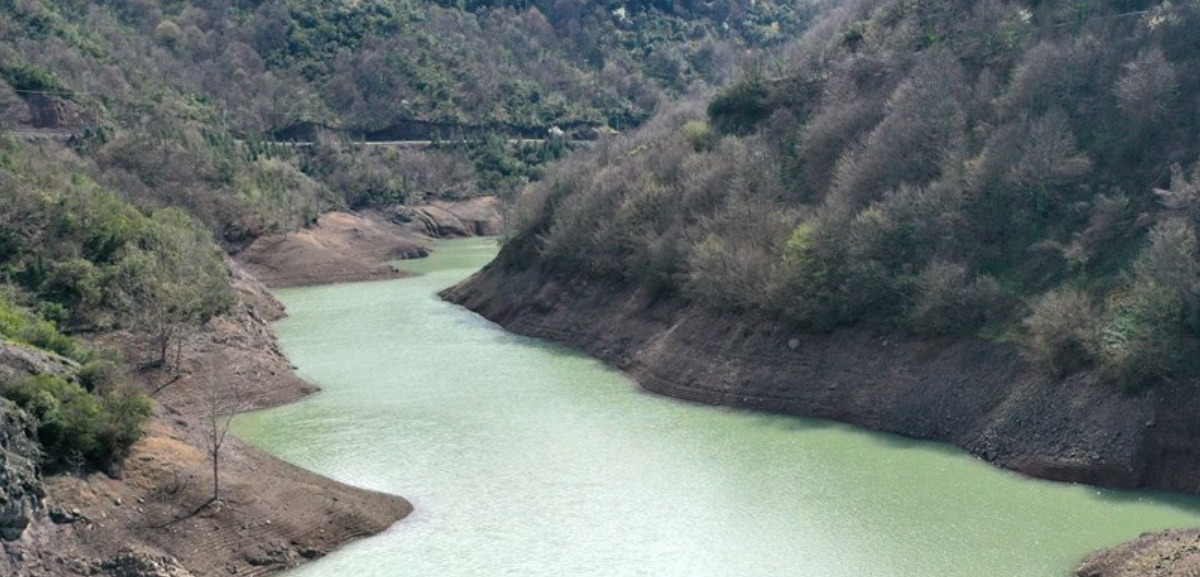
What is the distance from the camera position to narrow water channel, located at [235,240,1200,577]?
31.3 metres

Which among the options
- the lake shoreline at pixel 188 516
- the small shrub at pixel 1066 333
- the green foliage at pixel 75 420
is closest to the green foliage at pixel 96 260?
the lake shoreline at pixel 188 516

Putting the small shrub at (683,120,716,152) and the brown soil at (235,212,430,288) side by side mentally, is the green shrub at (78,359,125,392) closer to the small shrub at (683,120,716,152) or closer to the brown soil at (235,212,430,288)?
the small shrub at (683,120,716,152)

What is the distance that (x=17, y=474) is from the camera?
2852 cm

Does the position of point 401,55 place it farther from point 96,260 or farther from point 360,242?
point 96,260

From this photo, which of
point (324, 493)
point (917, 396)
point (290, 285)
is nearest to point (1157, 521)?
point (917, 396)

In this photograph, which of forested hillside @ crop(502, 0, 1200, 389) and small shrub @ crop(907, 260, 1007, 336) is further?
small shrub @ crop(907, 260, 1007, 336)

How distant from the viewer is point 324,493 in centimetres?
3409

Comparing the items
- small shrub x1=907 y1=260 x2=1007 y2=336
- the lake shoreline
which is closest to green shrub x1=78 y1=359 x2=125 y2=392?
the lake shoreline

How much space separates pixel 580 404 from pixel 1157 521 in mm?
22418

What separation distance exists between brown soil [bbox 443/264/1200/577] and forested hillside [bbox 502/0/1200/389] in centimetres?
81

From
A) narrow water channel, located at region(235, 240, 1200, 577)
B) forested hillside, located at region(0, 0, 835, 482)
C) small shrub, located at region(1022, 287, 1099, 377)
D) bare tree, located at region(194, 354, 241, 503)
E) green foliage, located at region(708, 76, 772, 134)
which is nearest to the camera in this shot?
narrow water channel, located at region(235, 240, 1200, 577)

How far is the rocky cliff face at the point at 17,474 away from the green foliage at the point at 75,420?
1.65 ft

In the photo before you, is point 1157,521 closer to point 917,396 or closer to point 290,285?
point 917,396

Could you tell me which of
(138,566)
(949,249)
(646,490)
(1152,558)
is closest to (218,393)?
(646,490)
